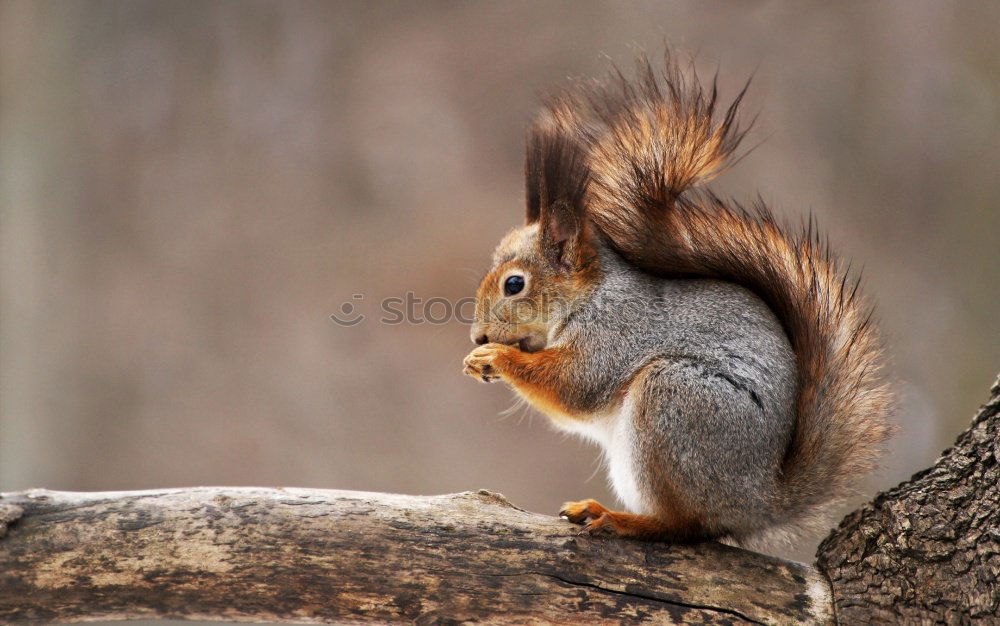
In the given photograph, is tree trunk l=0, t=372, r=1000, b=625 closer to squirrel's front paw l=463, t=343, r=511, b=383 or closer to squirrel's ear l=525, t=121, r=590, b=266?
squirrel's front paw l=463, t=343, r=511, b=383

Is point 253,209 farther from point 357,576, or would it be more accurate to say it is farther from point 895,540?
point 895,540

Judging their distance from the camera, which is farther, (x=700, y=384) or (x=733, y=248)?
(x=733, y=248)

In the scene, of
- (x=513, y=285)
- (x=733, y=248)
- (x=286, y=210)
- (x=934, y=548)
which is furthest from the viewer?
(x=286, y=210)

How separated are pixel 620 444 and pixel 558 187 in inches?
19.9

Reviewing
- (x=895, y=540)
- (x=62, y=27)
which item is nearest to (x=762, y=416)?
(x=895, y=540)

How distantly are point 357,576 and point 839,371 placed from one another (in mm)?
854

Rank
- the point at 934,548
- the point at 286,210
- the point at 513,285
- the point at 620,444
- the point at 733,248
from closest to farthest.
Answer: the point at 934,548 → the point at 620,444 → the point at 733,248 → the point at 513,285 → the point at 286,210

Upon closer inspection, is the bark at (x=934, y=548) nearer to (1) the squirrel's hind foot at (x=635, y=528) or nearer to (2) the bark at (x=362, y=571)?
(2) the bark at (x=362, y=571)

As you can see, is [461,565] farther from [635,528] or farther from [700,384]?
[700,384]

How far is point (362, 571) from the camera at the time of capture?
1311 millimetres

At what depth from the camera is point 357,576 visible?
1.31m

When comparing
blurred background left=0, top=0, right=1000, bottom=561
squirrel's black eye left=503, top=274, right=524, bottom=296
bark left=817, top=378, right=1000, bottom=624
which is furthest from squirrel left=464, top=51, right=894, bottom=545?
blurred background left=0, top=0, right=1000, bottom=561

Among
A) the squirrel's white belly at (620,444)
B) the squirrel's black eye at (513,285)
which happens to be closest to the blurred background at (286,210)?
the squirrel's black eye at (513,285)

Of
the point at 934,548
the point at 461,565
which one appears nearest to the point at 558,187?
the point at 461,565
